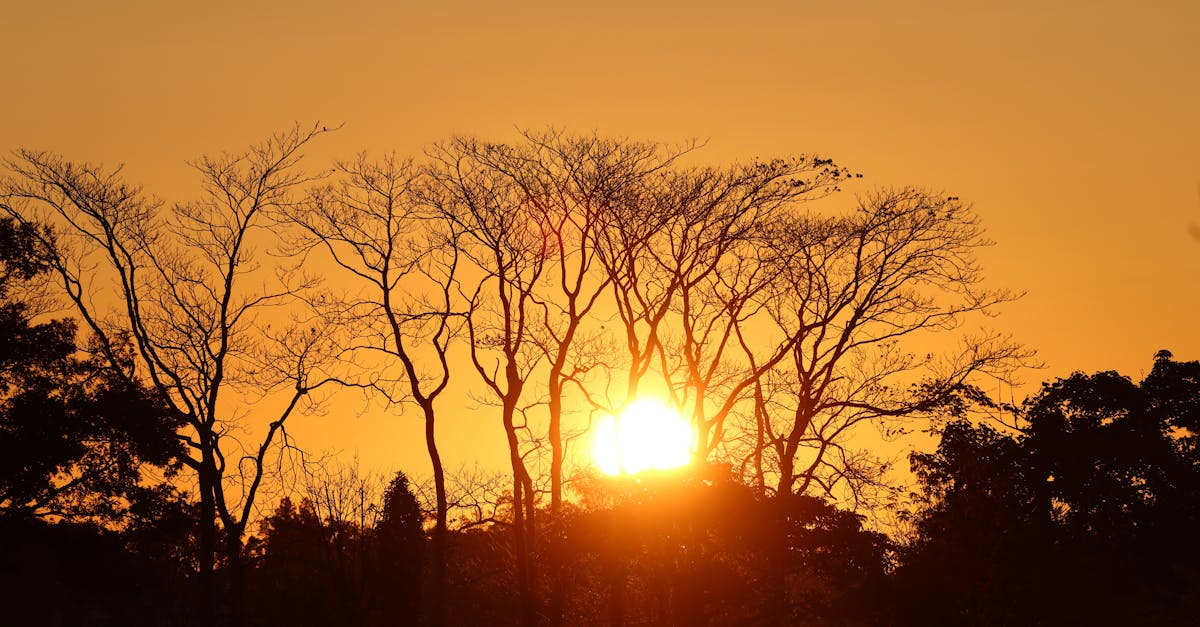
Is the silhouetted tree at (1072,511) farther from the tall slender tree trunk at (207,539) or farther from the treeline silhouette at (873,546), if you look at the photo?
the tall slender tree trunk at (207,539)

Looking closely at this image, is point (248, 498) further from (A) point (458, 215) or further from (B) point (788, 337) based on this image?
(B) point (788, 337)

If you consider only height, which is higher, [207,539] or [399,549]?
[399,549]

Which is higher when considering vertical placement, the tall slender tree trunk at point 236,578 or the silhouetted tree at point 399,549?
the silhouetted tree at point 399,549

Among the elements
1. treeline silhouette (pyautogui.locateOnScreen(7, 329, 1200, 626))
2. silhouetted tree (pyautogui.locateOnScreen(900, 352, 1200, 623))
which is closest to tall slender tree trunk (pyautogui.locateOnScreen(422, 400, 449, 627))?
treeline silhouette (pyautogui.locateOnScreen(7, 329, 1200, 626))

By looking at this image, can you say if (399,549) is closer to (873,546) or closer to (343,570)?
(343,570)

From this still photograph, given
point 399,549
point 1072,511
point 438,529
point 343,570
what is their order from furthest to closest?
point 399,549 → point 343,570 → point 1072,511 → point 438,529

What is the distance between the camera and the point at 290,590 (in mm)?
51438

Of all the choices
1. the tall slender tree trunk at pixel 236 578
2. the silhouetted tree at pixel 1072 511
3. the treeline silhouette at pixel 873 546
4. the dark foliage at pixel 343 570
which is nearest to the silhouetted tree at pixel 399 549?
the dark foliage at pixel 343 570

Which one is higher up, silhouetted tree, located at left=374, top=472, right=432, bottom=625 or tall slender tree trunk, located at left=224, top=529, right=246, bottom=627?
silhouetted tree, located at left=374, top=472, right=432, bottom=625

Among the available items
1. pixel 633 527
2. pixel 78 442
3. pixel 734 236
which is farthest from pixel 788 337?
pixel 78 442

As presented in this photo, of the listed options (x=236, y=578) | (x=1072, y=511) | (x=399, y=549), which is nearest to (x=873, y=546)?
(x=1072, y=511)

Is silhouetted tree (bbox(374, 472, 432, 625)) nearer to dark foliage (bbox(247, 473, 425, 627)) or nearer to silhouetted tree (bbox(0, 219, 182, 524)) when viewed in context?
dark foliage (bbox(247, 473, 425, 627))

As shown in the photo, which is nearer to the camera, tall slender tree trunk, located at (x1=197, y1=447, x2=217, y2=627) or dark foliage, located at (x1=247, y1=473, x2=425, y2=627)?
tall slender tree trunk, located at (x1=197, y1=447, x2=217, y2=627)

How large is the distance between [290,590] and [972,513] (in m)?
27.0
